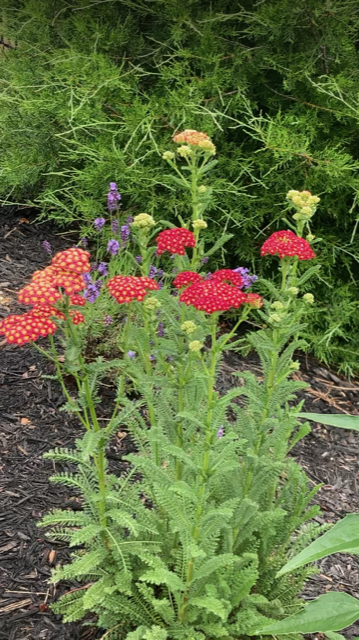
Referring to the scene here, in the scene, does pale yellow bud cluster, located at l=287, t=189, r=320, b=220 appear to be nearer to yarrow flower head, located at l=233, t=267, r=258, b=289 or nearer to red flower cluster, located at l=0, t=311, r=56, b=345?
yarrow flower head, located at l=233, t=267, r=258, b=289

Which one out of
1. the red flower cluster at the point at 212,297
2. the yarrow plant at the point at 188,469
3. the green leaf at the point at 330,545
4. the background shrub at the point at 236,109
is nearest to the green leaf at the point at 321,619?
the green leaf at the point at 330,545

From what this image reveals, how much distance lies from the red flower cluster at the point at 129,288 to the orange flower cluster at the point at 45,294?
96mm

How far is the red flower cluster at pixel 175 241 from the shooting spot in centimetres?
147

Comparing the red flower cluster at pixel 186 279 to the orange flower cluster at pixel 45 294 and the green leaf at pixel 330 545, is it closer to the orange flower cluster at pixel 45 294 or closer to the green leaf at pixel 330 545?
the orange flower cluster at pixel 45 294

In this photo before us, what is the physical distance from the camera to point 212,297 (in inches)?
49.9

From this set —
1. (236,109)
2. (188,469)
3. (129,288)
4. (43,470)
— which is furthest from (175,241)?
(236,109)

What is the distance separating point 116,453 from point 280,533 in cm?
77

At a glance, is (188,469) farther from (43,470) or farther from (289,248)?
(43,470)

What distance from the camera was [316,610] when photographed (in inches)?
36.6

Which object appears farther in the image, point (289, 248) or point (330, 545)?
point (289, 248)

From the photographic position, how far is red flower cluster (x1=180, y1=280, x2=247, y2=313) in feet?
4.09

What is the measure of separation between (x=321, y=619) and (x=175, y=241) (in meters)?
0.90

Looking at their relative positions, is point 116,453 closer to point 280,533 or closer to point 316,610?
point 280,533

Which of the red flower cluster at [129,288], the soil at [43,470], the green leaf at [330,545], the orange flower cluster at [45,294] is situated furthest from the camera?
the soil at [43,470]
